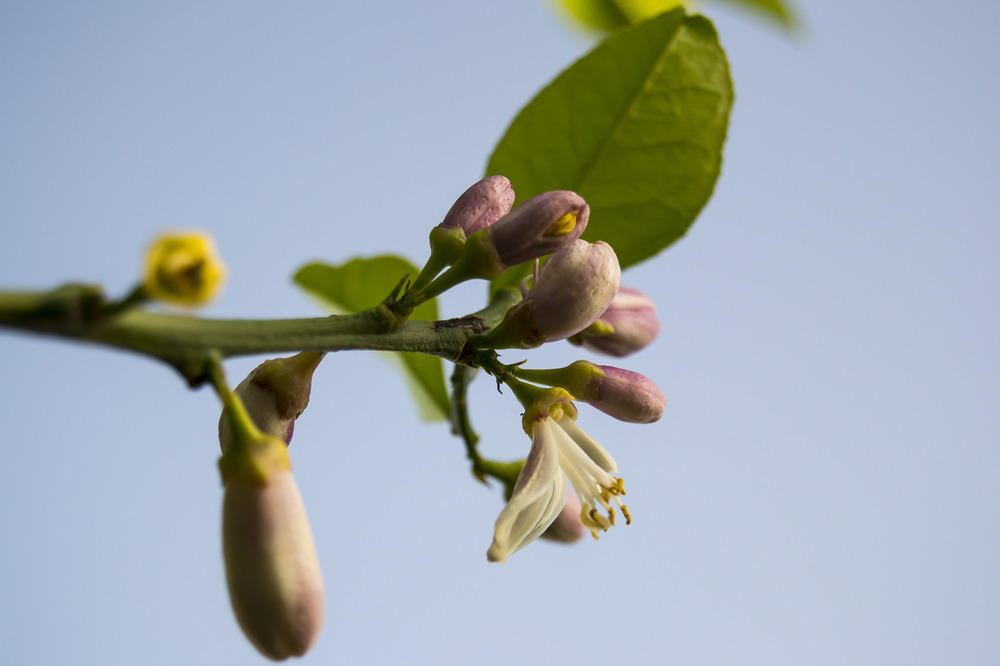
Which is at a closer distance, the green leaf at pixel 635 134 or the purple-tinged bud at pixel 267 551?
the purple-tinged bud at pixel 267 551

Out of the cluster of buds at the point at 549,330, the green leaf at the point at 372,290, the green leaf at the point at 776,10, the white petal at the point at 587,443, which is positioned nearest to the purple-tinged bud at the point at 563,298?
the cluster of buds at the point at 549,330

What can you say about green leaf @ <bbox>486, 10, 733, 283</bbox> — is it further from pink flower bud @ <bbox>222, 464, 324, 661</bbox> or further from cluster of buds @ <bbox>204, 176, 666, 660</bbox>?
pink flower bud @ <bbox>222, 464, 324, 661</bbox>

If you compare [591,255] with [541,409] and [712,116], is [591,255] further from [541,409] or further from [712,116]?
[712,116]

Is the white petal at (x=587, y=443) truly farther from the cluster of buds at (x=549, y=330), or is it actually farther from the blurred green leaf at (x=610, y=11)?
the blurred green leaf at (x=610, y=11)

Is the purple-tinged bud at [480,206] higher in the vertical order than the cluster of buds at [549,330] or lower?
higher

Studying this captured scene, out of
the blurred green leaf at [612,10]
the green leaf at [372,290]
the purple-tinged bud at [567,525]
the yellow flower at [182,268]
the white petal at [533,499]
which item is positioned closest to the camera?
the yellow flower at [182,268]

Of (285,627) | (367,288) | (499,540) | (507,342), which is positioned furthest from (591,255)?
(367,288)

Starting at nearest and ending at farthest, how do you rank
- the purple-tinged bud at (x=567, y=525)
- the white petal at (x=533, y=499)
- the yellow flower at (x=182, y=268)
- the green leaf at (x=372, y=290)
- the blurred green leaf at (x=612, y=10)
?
the yellow flower at (x=182, y=268)
the white petal at (x=533, y=499)
the purple-tinged bud at (x=567, y=525)
the green leaf at (x=372, y=290)
the blurred green leaf at (x=612, y=10)
